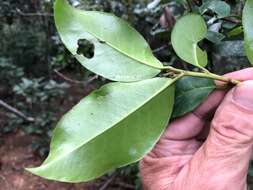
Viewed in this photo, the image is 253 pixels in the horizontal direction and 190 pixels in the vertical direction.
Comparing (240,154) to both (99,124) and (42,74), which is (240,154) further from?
(42,74)

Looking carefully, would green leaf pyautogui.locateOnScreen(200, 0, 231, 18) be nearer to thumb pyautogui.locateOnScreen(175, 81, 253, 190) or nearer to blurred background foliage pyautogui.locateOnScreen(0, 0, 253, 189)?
blurred background foliage pyautogui.locateOnScreen(0, 0, 253, 189)

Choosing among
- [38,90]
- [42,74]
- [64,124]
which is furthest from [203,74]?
[42,74]

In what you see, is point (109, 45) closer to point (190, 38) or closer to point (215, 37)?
point (190, 38)

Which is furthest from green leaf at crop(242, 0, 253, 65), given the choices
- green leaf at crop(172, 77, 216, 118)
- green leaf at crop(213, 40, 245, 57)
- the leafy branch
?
green leaf at crop(213, 40, 245, 57)

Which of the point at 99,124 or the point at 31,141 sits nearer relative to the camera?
the point at 99,124

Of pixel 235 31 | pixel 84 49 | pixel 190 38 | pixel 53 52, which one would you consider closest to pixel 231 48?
pixel 235 31

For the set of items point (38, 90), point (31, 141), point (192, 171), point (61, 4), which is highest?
point (61, 4)

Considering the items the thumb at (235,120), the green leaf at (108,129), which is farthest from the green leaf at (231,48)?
the green leaf at (108,129)
